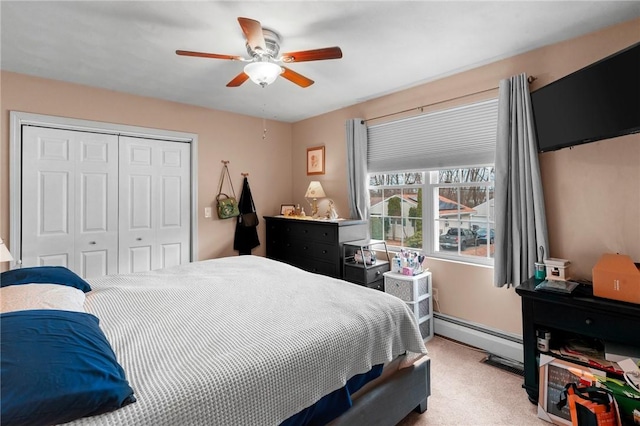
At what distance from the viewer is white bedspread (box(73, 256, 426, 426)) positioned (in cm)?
106

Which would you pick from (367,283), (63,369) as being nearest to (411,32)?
(367,283)

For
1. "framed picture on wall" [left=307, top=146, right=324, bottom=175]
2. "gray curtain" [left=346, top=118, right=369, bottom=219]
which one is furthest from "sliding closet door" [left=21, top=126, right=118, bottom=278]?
"gray curtain" [left=346, top=118, right=369, bottom=219]

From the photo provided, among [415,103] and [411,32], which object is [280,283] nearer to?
[411,32]

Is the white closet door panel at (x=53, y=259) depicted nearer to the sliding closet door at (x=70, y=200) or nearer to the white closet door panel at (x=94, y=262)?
the sliding closet door at (x=70, y=200)

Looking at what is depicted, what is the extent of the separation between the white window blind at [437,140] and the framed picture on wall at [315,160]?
790 millimetres

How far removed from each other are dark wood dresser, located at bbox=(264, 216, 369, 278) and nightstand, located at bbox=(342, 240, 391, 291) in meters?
0.08

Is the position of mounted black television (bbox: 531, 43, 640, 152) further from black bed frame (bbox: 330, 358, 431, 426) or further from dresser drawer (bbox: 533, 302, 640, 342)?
black bed frame (bbox: 330, 358, 431, 426)

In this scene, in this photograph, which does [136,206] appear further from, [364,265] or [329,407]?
[329,407]

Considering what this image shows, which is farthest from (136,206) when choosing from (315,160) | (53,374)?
(53,374)

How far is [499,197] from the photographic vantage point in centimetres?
256

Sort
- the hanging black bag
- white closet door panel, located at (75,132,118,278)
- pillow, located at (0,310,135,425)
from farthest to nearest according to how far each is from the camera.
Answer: the hanging black bag
white closet door panel, located at (75,132,118,278)
pillow, located at (0,310,135,425)

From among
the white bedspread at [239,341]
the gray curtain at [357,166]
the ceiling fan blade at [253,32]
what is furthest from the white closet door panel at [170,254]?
the ceiling fan blade at [253,32]

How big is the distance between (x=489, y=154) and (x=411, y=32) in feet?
4.13

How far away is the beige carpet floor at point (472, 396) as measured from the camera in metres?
1.93
